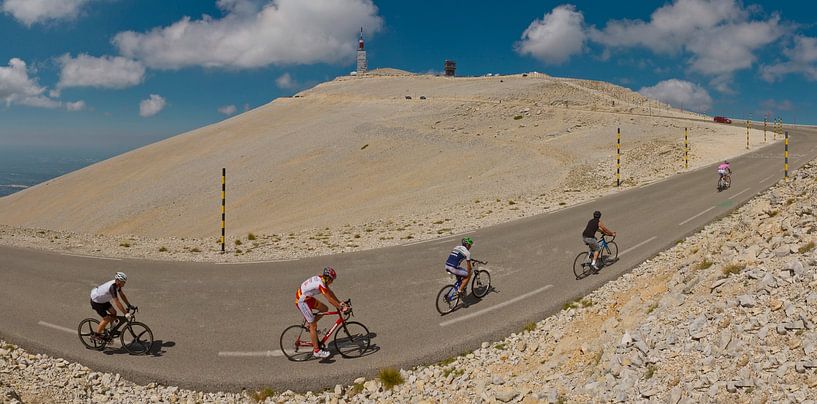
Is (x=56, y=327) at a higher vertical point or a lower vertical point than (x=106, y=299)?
lower

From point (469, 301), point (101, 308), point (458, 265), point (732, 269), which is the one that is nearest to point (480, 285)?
point (469, 301)

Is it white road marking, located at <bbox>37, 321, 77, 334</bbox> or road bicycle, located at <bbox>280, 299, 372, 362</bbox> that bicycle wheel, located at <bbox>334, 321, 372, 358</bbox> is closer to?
road bicycle, located at <bbox>280, 299, 372, 362</bbox>

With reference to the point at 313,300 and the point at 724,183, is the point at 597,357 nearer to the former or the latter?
the point at 313,300

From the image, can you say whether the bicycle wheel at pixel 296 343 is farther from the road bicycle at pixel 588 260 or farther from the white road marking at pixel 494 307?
the road bicycle at pixel 588 260

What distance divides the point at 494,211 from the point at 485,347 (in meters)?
14.9

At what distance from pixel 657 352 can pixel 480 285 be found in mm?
Answer: 5653

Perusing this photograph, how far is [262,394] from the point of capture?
325 inches

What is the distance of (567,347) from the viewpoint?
841 centimetres

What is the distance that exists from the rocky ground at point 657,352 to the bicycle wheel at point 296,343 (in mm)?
1172

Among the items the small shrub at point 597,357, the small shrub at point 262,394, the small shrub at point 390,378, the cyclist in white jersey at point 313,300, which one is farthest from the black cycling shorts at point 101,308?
the small shrub at point 597,357

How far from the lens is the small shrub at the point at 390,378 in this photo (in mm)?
8383

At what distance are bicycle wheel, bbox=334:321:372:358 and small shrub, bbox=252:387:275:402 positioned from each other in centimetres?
158

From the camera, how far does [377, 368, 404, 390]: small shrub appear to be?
8383 mm

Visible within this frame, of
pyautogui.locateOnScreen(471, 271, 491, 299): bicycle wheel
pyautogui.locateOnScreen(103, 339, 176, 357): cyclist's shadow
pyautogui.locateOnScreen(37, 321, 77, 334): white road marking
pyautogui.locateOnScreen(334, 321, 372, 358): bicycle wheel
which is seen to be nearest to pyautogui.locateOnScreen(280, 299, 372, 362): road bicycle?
pyautogui.locateOnScreen(334, 321, 372, 358): bicycle wheel
